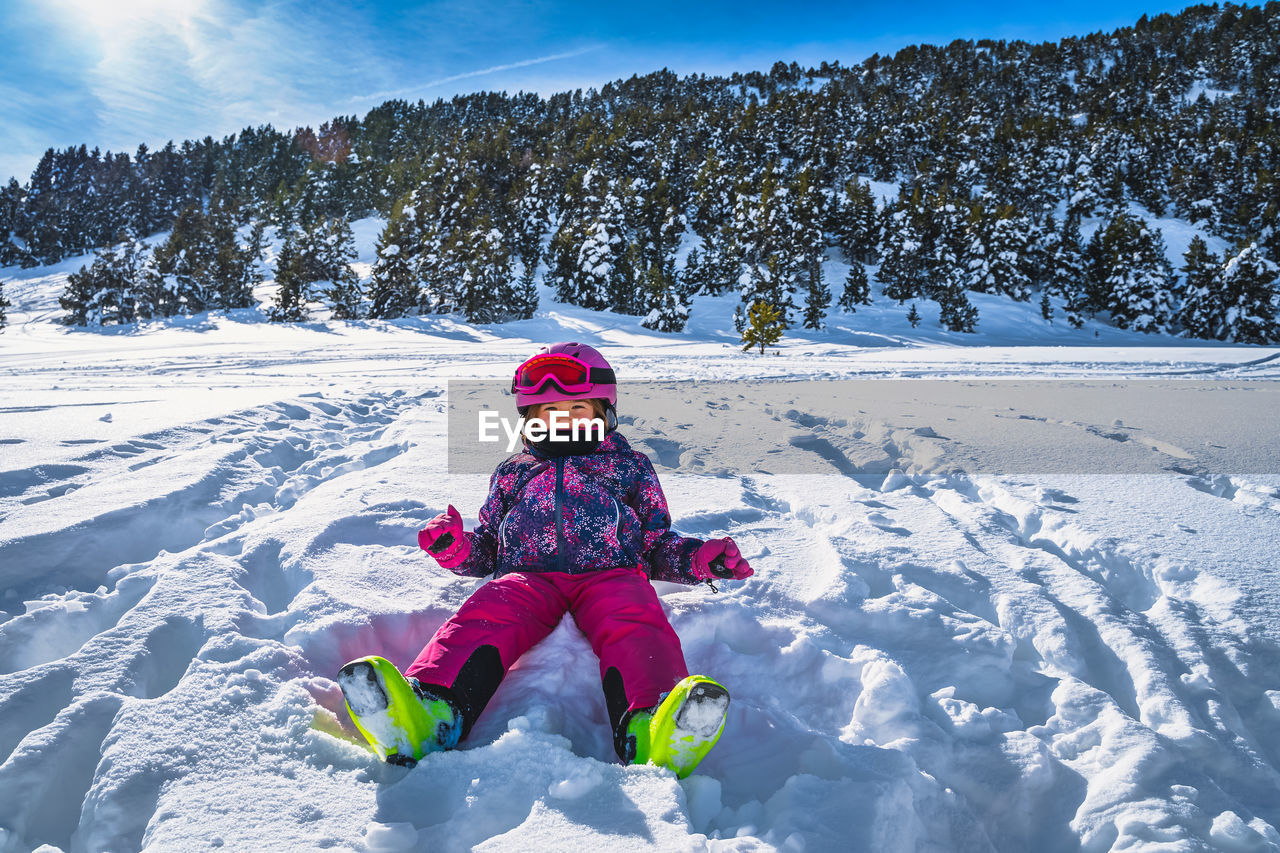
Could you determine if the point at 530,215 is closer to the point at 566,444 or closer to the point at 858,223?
the point at 858,223

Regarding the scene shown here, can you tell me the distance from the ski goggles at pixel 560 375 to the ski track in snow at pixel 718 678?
901 mm

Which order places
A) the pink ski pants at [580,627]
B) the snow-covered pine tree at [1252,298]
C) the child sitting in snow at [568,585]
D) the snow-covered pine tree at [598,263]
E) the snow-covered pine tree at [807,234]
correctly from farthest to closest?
the snow-covered pine tree at [807,234], the snow-covered pine tree at [598,263], the snow-covered pine tree at [1252,298], the pink ski pants at [580,627], the child sitting in snow at [568,585]

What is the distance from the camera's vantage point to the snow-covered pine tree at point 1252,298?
24.9m

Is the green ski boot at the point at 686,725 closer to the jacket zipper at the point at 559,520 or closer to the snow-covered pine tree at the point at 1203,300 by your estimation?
the jacket zipper at the point at 559,520

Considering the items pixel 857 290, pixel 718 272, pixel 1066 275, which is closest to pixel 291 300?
pixel 718 272

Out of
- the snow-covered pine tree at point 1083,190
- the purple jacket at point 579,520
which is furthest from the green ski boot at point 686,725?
the snow-covered pine tree at point 1083,190

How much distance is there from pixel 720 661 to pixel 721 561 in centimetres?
34

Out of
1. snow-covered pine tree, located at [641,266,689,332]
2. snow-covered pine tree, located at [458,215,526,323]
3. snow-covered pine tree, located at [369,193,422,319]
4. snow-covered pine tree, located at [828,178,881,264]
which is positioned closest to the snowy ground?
snow-covered pine tree, located at [458,215,526,323]

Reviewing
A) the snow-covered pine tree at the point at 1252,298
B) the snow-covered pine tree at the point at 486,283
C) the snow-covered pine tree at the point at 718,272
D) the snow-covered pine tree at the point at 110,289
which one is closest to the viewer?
the snow-covered pine tree at the point at 486,283

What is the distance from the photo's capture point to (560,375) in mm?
2570

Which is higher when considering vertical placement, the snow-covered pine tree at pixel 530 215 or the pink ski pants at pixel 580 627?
the snow-covered pine tree at pixel 530 215

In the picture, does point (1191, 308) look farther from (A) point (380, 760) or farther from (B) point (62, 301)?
(B) point (62, 301)

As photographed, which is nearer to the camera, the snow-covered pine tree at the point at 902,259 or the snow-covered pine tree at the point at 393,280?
the snow-covered pine tree at the point at 393,280

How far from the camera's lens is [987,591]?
2451 millimetres
